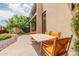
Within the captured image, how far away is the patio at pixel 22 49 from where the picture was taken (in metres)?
3.96

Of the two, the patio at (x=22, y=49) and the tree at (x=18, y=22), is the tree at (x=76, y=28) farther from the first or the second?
the tree at (x=18, y=22)

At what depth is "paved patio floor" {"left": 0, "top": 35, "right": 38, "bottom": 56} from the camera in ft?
13.0

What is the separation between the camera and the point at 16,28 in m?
4.02

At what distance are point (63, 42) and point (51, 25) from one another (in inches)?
21.3

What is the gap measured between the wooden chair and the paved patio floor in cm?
23

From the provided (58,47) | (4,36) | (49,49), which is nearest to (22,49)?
(4,36)

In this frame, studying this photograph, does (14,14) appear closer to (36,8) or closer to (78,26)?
(36,8)

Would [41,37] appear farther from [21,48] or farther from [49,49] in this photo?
[21,48]

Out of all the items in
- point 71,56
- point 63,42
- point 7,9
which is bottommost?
point 71,56

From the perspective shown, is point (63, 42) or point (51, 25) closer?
point (63, 42)

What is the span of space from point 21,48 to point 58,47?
29.5 inches

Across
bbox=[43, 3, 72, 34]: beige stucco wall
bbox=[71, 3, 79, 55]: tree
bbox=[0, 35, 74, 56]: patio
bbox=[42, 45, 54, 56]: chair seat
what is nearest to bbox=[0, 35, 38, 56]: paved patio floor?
bbox=[0, 35, 74, 56]: patio

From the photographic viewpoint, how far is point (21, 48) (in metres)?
4.01

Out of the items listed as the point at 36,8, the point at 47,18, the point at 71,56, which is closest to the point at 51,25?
the point at 47,18
